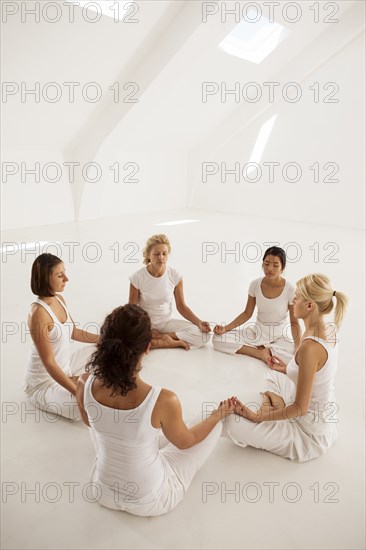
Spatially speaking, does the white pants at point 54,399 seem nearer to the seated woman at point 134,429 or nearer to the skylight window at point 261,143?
the seated woman at point 134,429

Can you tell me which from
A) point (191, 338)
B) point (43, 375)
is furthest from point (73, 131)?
point (43, 375)

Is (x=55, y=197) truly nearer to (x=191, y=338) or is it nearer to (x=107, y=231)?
(x=107, y=231)

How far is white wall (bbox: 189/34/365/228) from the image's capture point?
8148mm

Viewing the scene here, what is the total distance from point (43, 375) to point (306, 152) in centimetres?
815

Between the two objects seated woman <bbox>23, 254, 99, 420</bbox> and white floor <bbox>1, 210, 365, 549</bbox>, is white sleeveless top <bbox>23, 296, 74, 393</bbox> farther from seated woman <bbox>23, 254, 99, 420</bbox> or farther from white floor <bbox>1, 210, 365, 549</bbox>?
white floor <bbox>1, 210, 365, 549</bbox>

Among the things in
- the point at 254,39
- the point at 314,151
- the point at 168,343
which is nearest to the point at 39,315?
the point at 168,343

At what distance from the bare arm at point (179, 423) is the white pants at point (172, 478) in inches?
1.8

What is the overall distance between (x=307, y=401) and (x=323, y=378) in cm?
15

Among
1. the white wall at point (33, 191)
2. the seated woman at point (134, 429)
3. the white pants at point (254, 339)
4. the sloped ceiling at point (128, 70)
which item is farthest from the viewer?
the white wall at point (33, 191)

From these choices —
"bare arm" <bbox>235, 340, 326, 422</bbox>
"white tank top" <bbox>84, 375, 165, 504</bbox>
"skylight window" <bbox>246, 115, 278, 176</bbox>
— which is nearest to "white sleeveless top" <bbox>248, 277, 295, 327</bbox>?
"bare arm" <bbox>235, 340, 326, 422</bbox>

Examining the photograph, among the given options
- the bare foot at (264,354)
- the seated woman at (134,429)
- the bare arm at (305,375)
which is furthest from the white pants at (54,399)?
the bare foot at (264,354)

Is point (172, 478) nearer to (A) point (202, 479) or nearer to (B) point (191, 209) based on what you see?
(A) point (202, 479)

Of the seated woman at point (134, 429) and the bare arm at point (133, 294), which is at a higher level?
the bare arm at point (133, 294)

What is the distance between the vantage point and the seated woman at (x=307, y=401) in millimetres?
2105
